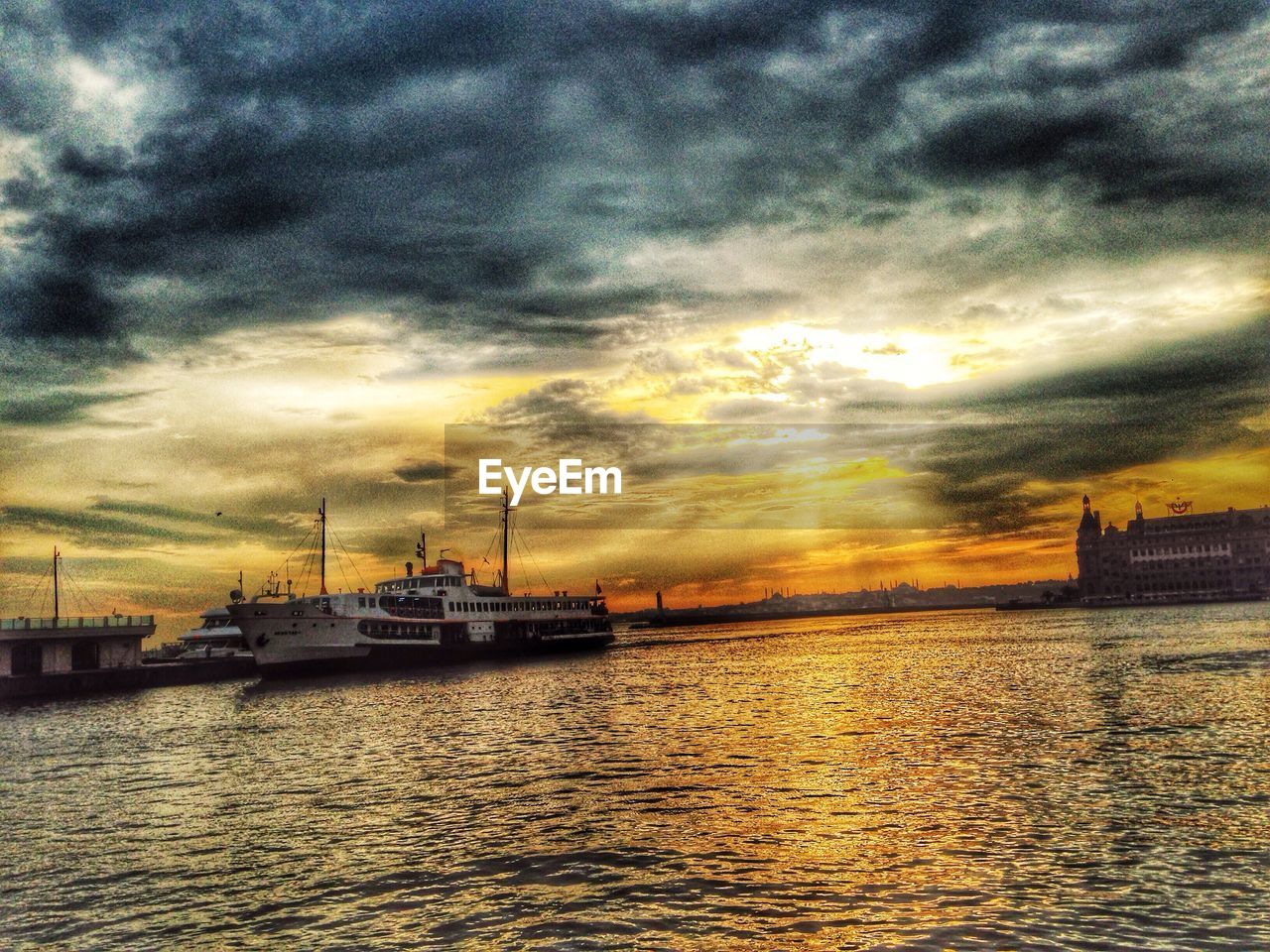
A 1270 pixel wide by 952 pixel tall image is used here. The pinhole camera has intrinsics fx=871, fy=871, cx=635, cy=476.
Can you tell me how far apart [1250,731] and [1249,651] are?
43200 millimetres

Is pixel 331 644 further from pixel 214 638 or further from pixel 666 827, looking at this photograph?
pixel 666 827

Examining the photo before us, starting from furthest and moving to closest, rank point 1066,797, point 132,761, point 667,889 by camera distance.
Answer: point 132,761 → point 1066,797 → point 667,889

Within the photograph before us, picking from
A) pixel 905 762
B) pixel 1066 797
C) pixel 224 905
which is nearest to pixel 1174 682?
pixel 905 762

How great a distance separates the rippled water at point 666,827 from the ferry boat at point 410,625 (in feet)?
89.9

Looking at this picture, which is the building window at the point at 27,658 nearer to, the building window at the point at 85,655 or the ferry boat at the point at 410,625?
the building window at the point at 85,655

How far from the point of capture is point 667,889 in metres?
17.2

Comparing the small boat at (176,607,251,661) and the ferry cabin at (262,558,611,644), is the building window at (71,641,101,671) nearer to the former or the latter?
the ferry cabin at (262,558,611,644)

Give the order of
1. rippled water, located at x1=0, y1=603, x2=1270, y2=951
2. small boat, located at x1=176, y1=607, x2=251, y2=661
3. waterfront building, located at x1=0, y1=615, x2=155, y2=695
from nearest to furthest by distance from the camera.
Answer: rippled water, located at x1=0, y1=603, x2=1270, y2=951, waterfront building, located at x1=0, y1=615, x2=155, y2=695, small boat, located at x1=176, y1=607, x2=251, y2=661

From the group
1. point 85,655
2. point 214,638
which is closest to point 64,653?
point 85,655

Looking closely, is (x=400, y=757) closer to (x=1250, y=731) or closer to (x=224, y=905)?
(x=224, y=905)

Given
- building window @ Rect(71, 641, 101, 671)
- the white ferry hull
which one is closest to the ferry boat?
the white ferry hull

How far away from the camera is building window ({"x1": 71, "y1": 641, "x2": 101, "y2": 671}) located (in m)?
74.6

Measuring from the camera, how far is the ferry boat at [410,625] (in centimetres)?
7494

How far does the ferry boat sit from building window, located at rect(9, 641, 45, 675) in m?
15.1
